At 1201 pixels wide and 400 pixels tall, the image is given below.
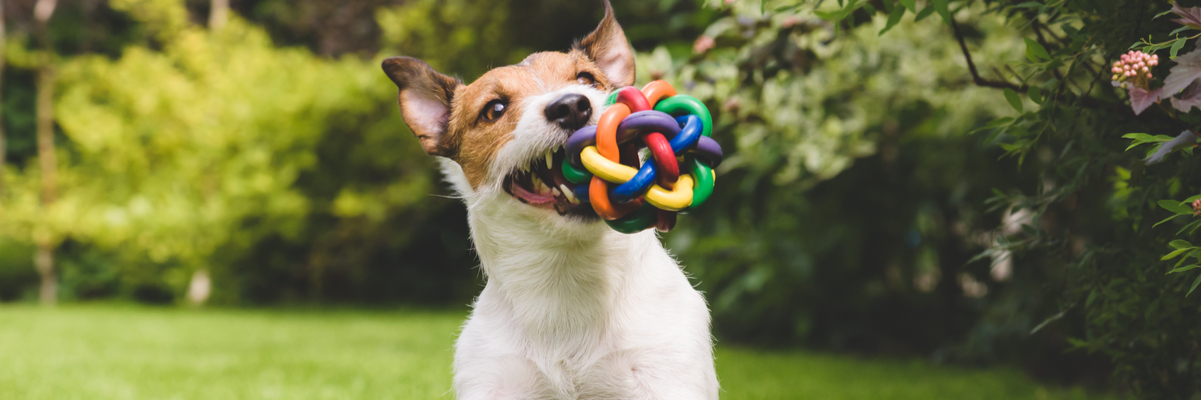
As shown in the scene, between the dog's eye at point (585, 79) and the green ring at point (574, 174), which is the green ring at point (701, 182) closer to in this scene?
the green ring at point (574, 174)

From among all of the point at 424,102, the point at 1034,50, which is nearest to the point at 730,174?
the point at 424,102

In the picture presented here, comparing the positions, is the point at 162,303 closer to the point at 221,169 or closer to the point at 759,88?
the point at 221,169

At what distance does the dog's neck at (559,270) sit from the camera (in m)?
2.47

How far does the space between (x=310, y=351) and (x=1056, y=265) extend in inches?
220

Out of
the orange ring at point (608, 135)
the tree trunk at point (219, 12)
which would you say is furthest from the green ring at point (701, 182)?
the tree trunk at point (219, 12)

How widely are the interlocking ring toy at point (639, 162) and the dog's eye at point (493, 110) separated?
0.41 metres

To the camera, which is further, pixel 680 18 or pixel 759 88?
pixel 680 18

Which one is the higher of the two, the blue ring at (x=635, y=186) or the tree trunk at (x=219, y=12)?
the blue ring at (x=635, y=186)

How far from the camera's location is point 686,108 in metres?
2.24

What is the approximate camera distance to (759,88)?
3.59 metres

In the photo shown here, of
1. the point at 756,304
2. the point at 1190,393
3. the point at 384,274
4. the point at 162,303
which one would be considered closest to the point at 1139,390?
the point at 1190,393

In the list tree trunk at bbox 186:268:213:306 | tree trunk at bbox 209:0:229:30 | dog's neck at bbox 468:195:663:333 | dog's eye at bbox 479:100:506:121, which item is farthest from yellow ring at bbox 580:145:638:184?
tree trunk at bbox 209:0:229:30

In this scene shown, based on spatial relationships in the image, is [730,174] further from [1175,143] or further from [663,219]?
[1175,143]

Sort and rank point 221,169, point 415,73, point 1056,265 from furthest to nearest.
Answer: point 221,169 < point 1056,265 < point 415,73
